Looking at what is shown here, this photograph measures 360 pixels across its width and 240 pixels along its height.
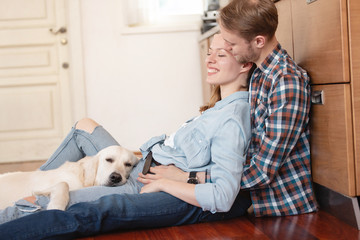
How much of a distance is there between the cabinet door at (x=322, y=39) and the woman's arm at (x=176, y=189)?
0.62 meters

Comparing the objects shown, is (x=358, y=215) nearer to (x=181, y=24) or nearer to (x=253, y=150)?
(x=253, y=150)

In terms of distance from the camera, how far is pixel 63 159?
2.34 metres

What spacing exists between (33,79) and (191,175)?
10.8 feet

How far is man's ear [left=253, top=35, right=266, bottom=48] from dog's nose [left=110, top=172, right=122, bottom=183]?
0.79 metres

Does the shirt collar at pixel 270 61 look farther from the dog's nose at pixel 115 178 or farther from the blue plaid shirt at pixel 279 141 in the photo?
the dog's nose at pixel 115 178

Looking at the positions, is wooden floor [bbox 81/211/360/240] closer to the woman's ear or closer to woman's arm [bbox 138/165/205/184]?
woman's arm [bbox 138/165/205/184]

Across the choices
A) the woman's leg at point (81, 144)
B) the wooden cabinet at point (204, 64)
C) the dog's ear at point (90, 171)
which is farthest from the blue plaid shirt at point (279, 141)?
the wooden cabinet at point (204, 64)

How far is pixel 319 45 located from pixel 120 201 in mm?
908

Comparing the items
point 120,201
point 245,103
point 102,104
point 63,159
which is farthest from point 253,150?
point 102,104

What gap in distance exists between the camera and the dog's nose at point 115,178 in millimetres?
1996

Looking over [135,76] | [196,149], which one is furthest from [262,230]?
[135,76]

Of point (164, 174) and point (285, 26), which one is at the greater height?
point (285, 26)

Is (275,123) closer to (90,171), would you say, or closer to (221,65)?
(221,65)

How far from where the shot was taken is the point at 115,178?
6.56 ft
